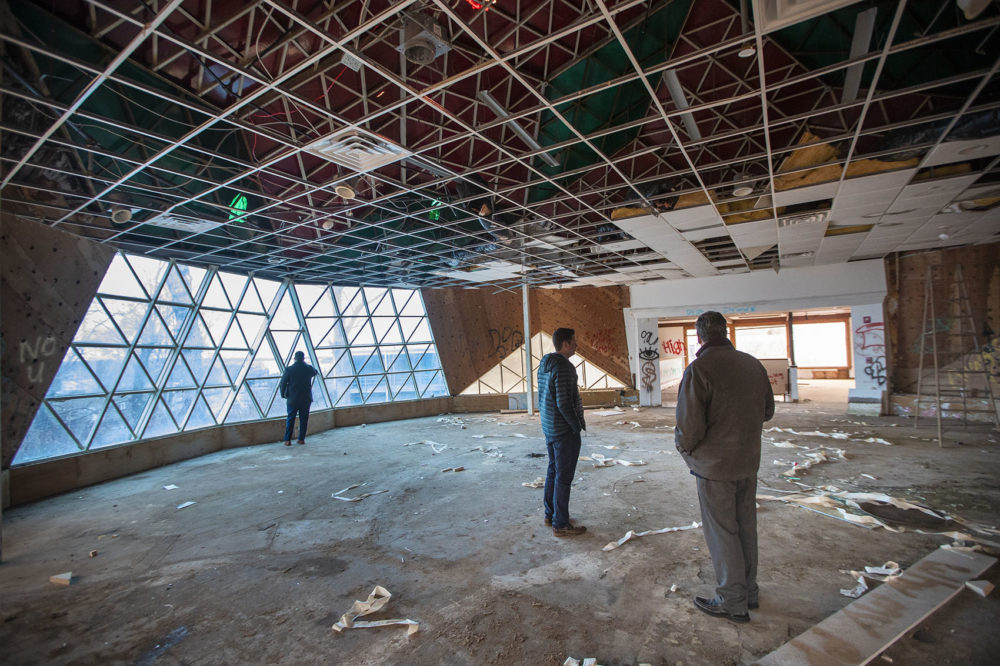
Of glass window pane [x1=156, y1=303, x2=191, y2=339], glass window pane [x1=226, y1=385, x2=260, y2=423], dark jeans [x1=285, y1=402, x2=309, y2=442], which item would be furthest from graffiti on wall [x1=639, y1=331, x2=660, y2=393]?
glass window pane [x1=156, y1=303, x2=191, y2=339]

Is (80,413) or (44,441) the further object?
(80,413)

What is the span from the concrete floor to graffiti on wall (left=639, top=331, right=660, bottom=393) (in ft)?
27.1

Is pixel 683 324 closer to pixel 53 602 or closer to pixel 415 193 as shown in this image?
pixel 415 193

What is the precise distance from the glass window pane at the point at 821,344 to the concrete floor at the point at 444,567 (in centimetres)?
1755

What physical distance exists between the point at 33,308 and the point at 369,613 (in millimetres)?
8506

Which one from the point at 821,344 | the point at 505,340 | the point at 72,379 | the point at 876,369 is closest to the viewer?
the point at 72,379

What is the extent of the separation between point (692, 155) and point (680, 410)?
5596mm

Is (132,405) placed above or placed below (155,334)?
below

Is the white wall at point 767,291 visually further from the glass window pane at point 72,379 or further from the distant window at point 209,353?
→ the glass window pane at point 72,379

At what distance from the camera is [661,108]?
5332 mm

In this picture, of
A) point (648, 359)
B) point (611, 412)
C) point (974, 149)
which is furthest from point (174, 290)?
point (974, 149)

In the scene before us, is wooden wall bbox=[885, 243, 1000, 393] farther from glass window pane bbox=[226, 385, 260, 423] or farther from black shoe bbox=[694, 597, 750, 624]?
glass window pane bbox=[226, 385, 260, 423]

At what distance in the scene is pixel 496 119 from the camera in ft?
18.4

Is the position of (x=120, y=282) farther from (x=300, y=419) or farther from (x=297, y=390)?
(x=300, y=419)
